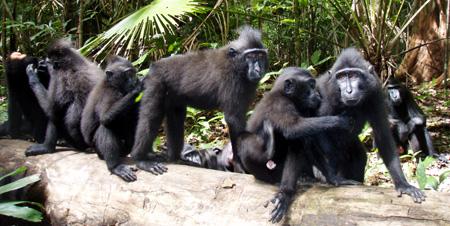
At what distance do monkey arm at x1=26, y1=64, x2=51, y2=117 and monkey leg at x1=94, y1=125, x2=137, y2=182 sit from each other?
3.24 ft

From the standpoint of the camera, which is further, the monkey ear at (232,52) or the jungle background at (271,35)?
the jungle background at (271,35)

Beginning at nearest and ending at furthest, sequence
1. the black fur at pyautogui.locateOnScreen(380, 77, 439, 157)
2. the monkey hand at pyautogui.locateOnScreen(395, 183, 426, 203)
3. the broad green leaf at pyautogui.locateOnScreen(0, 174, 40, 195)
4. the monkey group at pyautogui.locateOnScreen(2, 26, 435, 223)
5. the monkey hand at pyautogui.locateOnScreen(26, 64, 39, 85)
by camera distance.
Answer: the monkey hand at pyautogui.locateOnScreen(395, 183, 426, 203) < the monkey group at pyautogui.locateOnScreen(2, 26, 435, 223) < the broad green leaf at pyautogui.locateOnScreen(0, 174, 40, 195) < the monkey hand at pyautogui.locateOnScreen(26, 64, 39, 85) < the black fur at pyautogui.locateOnScreen(380, 77, 439, 157)

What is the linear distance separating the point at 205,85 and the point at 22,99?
9.57 ft

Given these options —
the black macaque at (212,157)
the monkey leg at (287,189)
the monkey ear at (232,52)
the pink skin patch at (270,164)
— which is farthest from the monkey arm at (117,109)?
the monkey leg at (287,189)

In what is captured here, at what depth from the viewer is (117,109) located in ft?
18.5

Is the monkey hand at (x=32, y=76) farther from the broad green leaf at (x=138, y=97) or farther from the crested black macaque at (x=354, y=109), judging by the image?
the crested black macaque at (x=354, y=109)

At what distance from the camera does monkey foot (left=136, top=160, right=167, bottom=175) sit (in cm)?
539

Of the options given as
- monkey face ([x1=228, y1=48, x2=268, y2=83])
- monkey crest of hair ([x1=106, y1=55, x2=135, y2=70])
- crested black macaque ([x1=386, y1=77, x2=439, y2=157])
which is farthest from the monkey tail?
crested black macaque ([x1=386, y1=77, x2=439, y2=157])

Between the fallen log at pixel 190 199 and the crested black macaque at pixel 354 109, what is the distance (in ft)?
1.95

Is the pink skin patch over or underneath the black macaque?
over

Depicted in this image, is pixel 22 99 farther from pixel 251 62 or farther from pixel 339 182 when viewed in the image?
pixel 339 182

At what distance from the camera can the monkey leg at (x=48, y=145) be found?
621 centimetres

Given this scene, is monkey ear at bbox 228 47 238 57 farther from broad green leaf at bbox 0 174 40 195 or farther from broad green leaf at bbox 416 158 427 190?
broad green leaf at bbox 0 174 40 195

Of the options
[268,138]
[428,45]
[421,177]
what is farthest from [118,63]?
[428,45]
